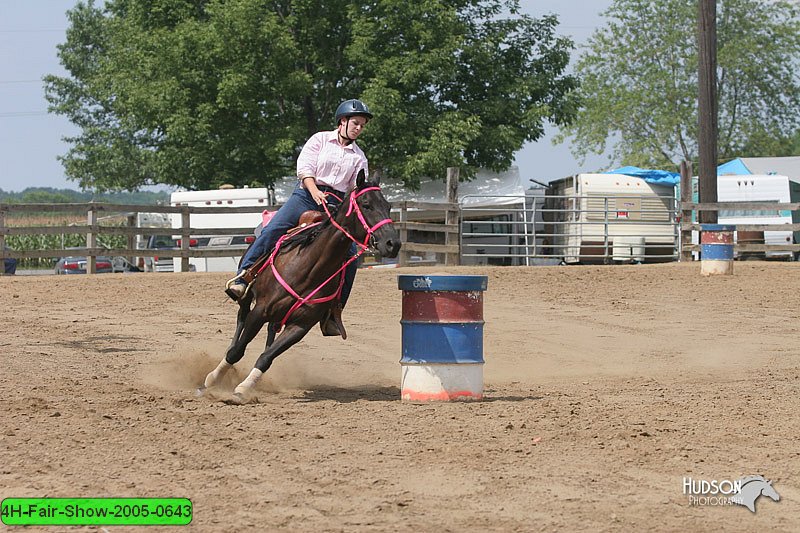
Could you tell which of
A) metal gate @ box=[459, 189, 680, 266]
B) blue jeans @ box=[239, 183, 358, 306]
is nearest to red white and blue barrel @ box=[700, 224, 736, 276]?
metal gate @ box=[459, 189, 680, 266]

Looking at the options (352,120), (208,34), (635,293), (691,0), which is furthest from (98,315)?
(691,0)

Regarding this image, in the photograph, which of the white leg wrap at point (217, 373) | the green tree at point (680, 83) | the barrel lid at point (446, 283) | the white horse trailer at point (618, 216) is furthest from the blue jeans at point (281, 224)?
the green tree at point (680, 83)

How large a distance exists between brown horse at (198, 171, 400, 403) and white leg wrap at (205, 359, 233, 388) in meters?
0.11

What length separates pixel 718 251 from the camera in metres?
22.3

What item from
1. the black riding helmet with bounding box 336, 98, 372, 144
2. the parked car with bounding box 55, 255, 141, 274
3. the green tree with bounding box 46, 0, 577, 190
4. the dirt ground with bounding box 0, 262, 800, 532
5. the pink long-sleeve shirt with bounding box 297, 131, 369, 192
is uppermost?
the green tree with bounding box 46, 0, 577, 190

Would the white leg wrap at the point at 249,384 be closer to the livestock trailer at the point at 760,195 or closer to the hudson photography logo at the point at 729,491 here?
the hudson photography logo at the point at 729,491

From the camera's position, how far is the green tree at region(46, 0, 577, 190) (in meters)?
32.4

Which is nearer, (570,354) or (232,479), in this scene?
(232,479)

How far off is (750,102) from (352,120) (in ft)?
196

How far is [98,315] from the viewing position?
52.5 ft

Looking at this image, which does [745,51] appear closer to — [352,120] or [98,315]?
[98,315]

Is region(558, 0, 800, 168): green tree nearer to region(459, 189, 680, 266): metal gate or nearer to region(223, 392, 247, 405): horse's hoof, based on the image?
region(459, 189, 680, 266): metal gate

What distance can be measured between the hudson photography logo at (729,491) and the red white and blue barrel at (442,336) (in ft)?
9.79

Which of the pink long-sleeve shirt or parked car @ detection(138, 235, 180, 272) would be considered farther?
parked car @ detection(138, 235, 180, 272)
